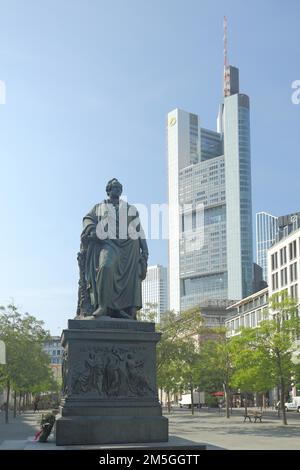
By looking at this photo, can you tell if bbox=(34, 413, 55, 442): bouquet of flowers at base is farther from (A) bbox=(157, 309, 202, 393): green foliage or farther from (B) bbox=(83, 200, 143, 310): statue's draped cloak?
(A) bbox=(157, 309, 202, 393): green foliage

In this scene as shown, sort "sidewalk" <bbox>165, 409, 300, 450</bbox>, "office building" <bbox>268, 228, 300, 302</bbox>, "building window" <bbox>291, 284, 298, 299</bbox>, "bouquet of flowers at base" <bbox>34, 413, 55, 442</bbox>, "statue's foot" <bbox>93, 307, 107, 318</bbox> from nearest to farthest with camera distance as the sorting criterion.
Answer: "bouquet of flowers at base" <bbox>34, 413, 55, 442</bbox> → "statue's foot" <bbox>93, 307, 107, 318</bbox> → "sidewalk" <bbox>165, 409, 300, 450</bbox> → "office building" <bbox>268, 228, 300, 302</bbox> → "building window" <bbox>291, 284, 298, 299</bbox>

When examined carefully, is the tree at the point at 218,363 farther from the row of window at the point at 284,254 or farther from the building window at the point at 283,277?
the building window at the point at 283,277

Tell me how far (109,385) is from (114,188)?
530 centimetres

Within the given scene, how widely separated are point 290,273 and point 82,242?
7108 centimetres

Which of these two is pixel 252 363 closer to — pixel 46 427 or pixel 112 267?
pixel 112 267

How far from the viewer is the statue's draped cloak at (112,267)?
53.1 feet

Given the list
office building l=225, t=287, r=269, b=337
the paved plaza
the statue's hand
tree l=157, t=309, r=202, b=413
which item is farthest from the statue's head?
office building l=225, t=287, r=269, b=337

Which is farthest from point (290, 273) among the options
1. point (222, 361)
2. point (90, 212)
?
point (90, 212)

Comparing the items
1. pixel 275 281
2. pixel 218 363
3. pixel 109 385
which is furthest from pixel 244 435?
pixel 275 281

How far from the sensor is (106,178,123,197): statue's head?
57.6 ft

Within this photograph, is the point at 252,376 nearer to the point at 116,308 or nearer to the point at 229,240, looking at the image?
the point at 116,308

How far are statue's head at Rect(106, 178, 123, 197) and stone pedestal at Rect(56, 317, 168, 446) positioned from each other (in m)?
3.63

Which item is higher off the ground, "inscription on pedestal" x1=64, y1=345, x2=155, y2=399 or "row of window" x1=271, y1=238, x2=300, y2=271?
"row of window" x1=271, y1=238, x2=300, y2=271

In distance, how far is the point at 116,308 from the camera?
53.2 ft
